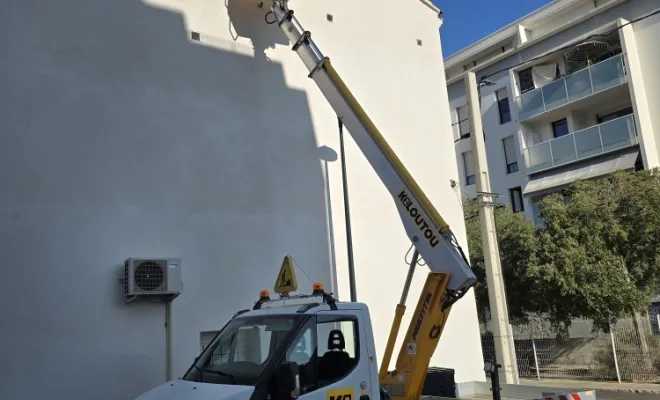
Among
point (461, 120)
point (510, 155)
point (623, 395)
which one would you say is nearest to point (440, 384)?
point (623, 395)

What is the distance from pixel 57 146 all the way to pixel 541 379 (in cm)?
1304

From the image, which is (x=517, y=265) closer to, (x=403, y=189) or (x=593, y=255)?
(x=593, y=255)

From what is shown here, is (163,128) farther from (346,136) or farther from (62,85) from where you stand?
(346,136)

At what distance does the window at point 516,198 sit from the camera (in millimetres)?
26578

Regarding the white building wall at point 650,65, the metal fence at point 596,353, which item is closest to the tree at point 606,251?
the metal fence at point 596,353

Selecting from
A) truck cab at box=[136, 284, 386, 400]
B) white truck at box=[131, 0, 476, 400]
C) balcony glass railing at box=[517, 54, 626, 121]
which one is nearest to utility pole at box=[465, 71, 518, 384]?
white truck at box=[131, 0, 476, 400]

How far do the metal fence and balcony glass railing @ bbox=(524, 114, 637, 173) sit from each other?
794 centimetres

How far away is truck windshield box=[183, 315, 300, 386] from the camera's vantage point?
468 centimetres

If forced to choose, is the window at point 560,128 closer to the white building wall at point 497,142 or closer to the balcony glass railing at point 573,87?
the balcony glass railing at point 573,87

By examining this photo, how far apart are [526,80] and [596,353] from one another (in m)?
15.6

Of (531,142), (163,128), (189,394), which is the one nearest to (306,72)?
(163,128)

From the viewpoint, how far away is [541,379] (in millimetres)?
14906

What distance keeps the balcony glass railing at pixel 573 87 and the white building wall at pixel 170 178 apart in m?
14.2

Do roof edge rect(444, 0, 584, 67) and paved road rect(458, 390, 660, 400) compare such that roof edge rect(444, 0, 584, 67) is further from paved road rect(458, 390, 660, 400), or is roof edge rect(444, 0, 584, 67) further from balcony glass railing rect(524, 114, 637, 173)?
paved road rect(458, 390, 660, 400)
